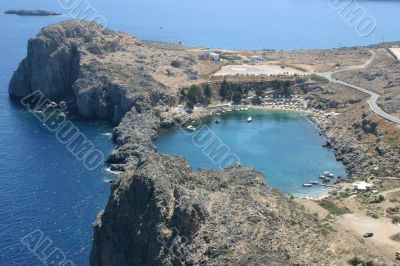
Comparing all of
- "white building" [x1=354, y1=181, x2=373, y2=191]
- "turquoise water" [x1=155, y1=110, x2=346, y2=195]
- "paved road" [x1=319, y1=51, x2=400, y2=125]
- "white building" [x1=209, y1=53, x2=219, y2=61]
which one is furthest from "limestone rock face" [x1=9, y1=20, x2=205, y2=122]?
"white building" [x1=354, y1=181, x2=373, y2=191]

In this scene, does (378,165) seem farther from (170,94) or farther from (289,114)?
(170,94)

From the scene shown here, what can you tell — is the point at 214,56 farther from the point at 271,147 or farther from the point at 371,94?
the point at 271,147

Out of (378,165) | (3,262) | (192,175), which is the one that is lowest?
(3,262)

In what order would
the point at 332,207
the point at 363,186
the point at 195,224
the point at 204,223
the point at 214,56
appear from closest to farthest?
the point at 195,224 → the point at 204,223 → the point at 332,207 → the point at 363,186 → the point at 214,56

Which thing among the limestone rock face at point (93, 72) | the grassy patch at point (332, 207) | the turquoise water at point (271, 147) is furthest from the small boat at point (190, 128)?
the grassy patch at point (332, 207)

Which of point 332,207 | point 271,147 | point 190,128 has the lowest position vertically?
point 190,128

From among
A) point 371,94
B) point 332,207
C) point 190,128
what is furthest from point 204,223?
point 371,94

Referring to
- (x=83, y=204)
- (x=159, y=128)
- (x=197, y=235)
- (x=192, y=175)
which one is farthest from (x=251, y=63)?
(x=197, y=235)
